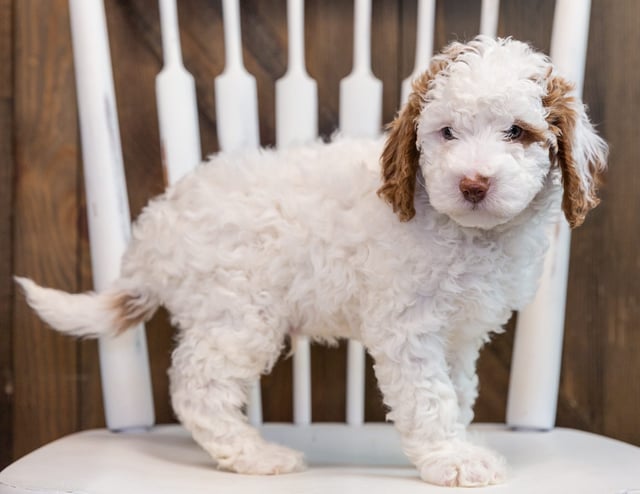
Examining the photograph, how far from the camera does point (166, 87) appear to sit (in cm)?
112

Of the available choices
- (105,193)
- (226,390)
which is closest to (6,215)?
(105,193)

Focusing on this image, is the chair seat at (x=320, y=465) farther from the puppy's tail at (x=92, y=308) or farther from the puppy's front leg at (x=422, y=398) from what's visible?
the puppy's tail at (x=92, y=308)

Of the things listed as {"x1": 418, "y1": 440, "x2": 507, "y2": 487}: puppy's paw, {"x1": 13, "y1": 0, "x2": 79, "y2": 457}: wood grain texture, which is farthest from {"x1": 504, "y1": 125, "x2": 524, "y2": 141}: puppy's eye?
{"x1": 13, "y1": 0, "x2": 79, "y2": 457}: wood grain texture

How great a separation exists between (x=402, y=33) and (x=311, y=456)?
2.01ft

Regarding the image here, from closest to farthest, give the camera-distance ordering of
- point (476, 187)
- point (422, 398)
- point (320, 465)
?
point (476, 187)
point (422, 398)
point (320, 465)

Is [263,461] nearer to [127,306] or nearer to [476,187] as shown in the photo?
[127,306]

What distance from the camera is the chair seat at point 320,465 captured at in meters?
0.79

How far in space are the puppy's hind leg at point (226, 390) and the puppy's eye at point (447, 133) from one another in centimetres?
29

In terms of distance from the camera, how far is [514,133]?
0.81 metres

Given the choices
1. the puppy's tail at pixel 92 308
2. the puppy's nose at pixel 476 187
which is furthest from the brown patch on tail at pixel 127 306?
the puppy's nose at pixel 476 187

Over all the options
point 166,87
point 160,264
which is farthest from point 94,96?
point 160,264

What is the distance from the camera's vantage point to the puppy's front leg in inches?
34.2

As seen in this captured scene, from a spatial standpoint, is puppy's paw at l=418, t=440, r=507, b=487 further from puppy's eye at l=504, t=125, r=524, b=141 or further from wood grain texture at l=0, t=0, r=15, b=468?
wood grain texture at l=0, t=0, r=15, b=468

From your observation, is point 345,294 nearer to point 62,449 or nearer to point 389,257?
point 389,257
